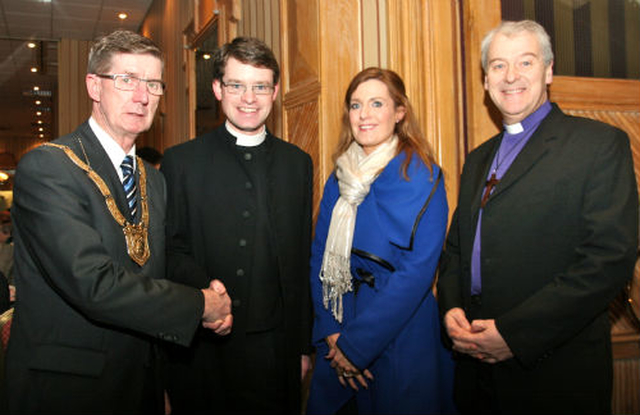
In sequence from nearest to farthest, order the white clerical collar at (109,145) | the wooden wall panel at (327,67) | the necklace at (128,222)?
1. the necklace at (128,222)
2. the white clerical collar at (109,145)
3. the wooden wall panel at (327,67)

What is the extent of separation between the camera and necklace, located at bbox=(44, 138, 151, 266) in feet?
4.95

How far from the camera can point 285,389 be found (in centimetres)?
197

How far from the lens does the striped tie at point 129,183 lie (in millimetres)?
1645

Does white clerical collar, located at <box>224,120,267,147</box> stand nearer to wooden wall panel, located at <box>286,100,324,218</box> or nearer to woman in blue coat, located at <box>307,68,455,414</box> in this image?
woman in blue coat, located at <box>307,68,455,414</box>

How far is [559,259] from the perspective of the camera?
1567mm

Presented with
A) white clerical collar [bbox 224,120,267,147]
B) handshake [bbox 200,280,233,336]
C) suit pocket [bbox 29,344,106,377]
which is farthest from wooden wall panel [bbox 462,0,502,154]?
suit pocket [bbox 29,344,106,377]

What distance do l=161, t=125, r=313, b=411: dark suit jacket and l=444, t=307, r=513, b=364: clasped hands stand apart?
0.65 meters

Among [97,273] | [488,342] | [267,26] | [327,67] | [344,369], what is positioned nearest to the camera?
[97,273]

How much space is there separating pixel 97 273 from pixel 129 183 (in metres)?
0.40

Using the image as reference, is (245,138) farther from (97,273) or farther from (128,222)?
(97,273)

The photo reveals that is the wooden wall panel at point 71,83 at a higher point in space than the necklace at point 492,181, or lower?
higher

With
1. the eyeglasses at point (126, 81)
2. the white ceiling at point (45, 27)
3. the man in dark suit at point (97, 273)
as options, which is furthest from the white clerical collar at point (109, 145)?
the white ceiling at point (45, 27)

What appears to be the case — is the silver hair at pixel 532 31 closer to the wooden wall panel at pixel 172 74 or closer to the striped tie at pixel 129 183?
the striped tie at pixel 129 183

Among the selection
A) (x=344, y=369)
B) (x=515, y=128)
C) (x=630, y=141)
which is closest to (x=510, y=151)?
(x=515, y=128)
